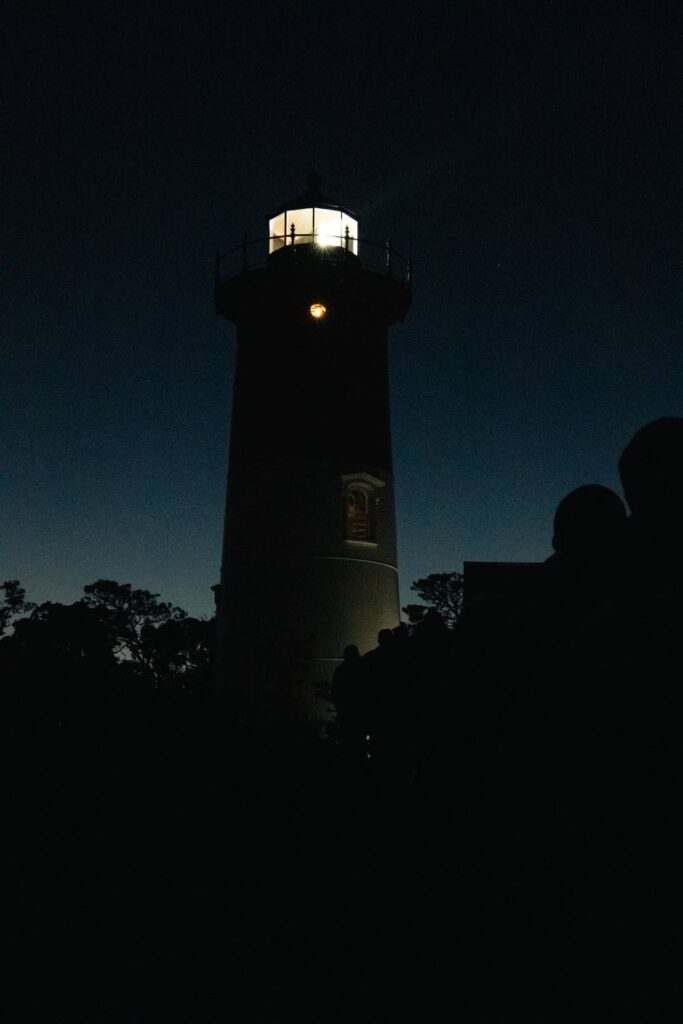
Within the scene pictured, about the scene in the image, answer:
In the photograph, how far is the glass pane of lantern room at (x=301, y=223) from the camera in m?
23.8

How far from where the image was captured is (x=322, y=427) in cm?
2189

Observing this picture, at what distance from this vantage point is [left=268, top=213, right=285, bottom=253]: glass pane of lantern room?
24.4 meters

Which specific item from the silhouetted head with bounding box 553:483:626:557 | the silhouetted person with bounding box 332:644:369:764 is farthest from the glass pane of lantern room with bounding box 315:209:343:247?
the silhouetted head with bounding box 553:483:626:557

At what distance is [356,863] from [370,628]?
16.3 m

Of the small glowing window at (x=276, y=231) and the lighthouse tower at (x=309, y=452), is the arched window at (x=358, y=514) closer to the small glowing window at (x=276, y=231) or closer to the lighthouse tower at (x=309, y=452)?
the lighthouse tower at (x=309, y=452)

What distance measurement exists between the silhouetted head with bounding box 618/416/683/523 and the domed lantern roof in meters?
22.6

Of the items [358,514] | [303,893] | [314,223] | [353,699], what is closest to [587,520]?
[353,699]

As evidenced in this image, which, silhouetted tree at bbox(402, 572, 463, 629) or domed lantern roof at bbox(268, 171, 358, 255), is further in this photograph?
silhouetted tree at bbox(402, 572, 463, 629)

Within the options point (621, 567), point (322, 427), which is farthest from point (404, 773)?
point (322, 427)

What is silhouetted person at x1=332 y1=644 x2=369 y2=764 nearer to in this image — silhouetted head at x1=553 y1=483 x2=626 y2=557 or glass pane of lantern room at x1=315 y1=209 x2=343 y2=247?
silhouetted head at x1=553 y1=483 x2=626 y2=557

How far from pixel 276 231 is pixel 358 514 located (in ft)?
30.3

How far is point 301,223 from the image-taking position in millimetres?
24266

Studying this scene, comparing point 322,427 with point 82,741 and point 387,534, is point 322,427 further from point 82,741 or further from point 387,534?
point 82,741

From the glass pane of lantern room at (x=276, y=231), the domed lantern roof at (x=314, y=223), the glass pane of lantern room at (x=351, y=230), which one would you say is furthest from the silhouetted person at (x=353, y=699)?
the glass pane of lantern room at (x=276, y=231)
